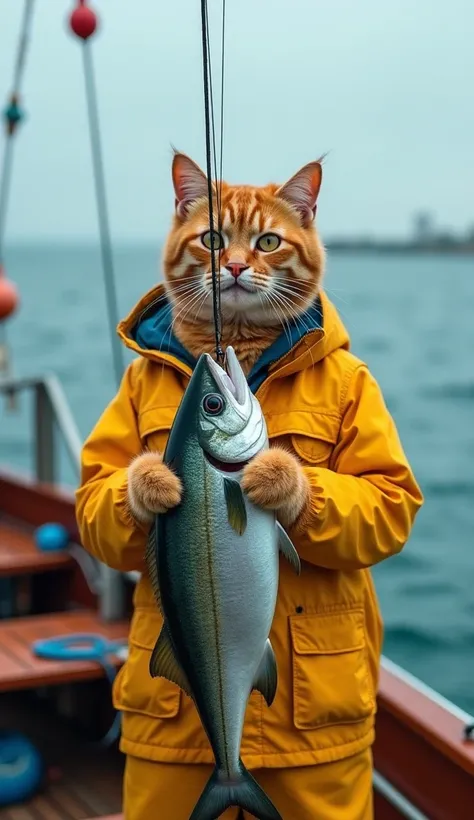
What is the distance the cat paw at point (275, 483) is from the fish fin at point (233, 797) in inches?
21.7

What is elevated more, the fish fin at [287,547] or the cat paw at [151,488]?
the cat paw at [151,488]

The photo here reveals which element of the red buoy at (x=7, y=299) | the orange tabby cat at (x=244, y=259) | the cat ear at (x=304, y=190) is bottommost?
the red buoy at (x=7, y=299)

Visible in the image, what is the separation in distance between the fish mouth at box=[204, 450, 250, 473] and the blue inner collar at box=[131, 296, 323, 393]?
349 mm

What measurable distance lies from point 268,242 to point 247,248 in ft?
0.17

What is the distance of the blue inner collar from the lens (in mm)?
2539

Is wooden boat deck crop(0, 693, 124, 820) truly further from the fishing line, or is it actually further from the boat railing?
the fishing line

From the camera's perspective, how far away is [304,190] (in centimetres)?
255

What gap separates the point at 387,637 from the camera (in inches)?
400

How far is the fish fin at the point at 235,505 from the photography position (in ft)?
7.21

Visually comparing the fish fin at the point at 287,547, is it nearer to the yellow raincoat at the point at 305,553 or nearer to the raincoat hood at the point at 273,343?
the yellow raincoat at the point at 305,553

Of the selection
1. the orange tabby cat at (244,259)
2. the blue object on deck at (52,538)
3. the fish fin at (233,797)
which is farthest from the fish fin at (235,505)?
the blue object on deck at (52,538)

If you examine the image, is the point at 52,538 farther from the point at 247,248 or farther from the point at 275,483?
the point at 275,483

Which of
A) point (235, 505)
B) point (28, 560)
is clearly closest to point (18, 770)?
point (28, 560)

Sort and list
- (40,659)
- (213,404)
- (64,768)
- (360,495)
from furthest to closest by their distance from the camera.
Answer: (64,768) < (40,659) < (360,495) < (213,404)
